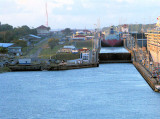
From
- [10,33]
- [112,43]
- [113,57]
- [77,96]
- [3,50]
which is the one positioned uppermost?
[10,33]

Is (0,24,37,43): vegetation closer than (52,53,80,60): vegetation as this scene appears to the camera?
No

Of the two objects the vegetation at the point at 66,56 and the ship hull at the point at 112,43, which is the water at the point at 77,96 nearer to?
the vegetation at the point at 66,56

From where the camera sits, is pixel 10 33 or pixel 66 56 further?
pixel 10 33

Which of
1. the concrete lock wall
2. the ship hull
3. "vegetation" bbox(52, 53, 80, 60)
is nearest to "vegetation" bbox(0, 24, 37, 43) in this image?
the ship hull

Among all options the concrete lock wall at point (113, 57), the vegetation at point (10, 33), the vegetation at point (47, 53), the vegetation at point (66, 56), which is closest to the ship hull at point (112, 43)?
the vegetation at point (47, 53)

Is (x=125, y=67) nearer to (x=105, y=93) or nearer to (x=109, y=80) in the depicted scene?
(x=109, y=80)

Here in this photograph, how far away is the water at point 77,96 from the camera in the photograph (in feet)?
58.9

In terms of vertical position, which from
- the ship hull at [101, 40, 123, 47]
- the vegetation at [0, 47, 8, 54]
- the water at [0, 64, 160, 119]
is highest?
the ship hull at [101, 40, 123, 47]

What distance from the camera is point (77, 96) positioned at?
21.4 meters

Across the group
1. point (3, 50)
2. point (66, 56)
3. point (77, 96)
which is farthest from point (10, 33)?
point (77, 96)

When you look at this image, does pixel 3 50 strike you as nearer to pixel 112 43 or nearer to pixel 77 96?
pixel 112 43

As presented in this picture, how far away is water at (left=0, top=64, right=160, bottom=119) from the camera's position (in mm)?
17953

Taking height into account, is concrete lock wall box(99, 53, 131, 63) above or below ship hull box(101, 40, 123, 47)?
below

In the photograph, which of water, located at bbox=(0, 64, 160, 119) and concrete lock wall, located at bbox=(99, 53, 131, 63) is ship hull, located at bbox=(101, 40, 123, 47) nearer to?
concrete lock wall, located at bbox=(99, 53, 131, 63)
